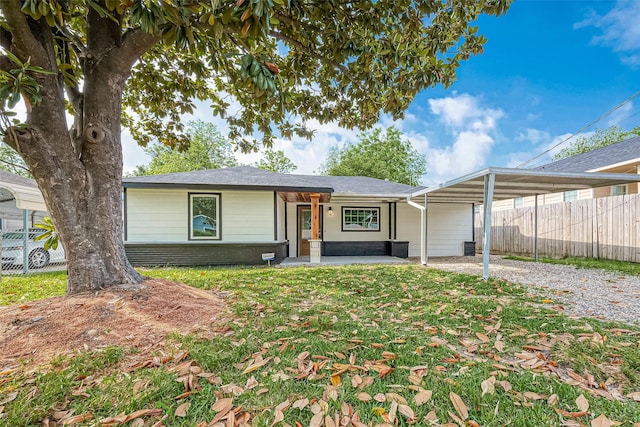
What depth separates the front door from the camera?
10.8 m

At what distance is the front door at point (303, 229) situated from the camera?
35.5 ft

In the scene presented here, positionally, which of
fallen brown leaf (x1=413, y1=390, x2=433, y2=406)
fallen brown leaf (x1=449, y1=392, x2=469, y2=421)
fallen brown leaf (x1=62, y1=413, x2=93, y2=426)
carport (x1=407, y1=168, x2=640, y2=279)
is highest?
carport (x1=407, y1=168, x2=640, y2=279)

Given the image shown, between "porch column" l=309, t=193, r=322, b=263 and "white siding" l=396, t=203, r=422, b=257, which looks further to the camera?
"white siding" l=396, t=203, r=422, b=257

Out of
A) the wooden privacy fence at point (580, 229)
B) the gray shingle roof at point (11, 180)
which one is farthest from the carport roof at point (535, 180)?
the gray shingle roof at point (11, 180)

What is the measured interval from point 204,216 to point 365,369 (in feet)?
24.8

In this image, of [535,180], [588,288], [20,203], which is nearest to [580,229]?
[535,180]

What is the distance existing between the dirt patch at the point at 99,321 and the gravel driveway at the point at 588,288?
191 inches

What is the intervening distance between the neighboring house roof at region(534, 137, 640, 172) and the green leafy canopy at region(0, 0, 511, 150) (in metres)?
11.2

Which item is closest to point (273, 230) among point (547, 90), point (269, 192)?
point (269, 192)

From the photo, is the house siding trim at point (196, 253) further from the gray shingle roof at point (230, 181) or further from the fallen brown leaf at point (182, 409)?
the fallen brown leaf at point (182, 409)

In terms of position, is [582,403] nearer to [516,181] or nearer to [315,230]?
[516,181]

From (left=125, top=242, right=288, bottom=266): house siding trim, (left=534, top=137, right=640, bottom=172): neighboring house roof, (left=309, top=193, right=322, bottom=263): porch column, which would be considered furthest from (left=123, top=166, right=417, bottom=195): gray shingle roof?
(left=534, top=137, right=640, bottom=172): neighboring house roof

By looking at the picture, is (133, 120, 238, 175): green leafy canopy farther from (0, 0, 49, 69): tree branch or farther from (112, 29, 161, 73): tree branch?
(0, 0, 49, 69): tree branch

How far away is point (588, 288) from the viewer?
4.87 m
